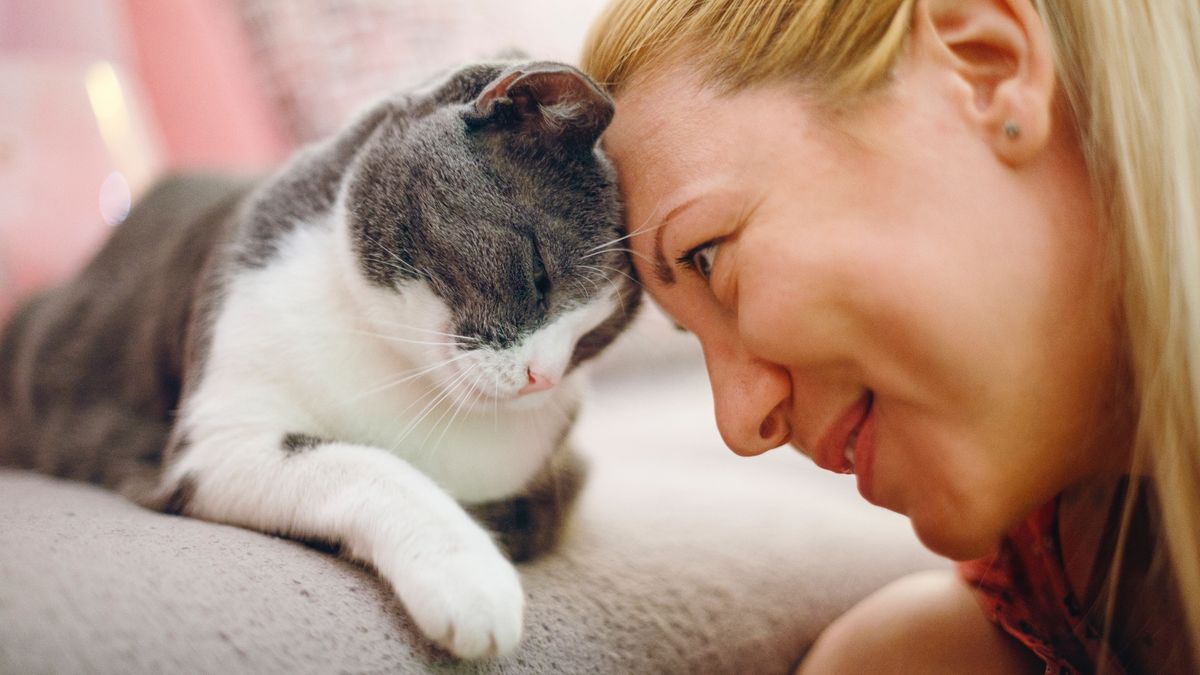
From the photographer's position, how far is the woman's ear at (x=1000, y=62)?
0.66 m

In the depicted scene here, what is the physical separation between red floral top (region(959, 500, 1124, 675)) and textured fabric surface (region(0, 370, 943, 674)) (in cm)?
17

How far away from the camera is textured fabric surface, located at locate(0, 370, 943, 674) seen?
568 mm

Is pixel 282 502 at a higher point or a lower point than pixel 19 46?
lower

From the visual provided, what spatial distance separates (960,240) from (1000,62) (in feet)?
0.53

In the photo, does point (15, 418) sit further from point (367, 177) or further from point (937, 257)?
point (937, 257)

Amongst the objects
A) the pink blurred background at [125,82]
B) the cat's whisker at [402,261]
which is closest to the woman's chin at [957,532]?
the cat's whisker at [402,261]

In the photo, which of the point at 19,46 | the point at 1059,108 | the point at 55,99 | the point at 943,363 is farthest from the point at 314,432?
the point at 19,46

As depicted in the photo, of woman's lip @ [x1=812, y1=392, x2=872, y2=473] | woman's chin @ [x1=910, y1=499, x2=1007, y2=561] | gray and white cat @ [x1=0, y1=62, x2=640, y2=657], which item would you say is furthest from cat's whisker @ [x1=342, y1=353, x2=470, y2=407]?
woman's chin @ [x1=910, y1=499, x2=1007, y2=561]

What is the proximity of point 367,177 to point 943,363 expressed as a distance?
0.63 meters

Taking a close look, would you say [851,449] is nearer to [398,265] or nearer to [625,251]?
[625,251]

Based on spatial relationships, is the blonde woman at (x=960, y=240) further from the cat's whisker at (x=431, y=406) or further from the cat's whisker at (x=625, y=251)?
the cat's whisker at (x=431, y=406)

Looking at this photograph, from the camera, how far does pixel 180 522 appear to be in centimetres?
80

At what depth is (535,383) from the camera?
901 mm

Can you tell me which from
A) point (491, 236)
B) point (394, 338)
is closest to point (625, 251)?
point (491, 236)
